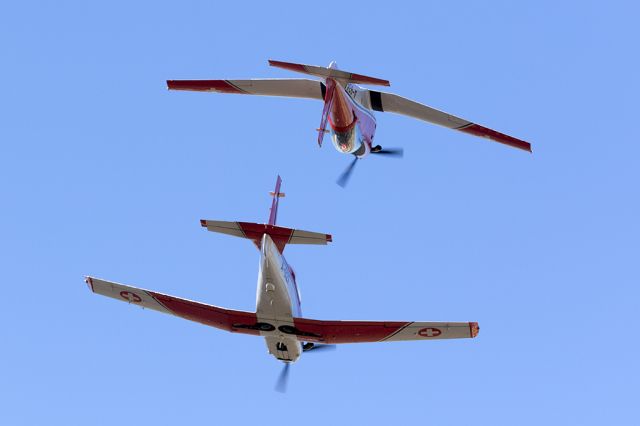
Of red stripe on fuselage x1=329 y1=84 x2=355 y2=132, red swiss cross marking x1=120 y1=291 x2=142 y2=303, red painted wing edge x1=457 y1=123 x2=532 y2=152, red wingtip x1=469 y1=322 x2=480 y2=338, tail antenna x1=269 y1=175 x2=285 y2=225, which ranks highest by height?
red painted wing edge x1=457 y1=123 x2=532 y2=152

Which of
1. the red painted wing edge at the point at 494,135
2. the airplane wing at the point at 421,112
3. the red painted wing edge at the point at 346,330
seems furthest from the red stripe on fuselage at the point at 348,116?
the red painted wing edge at the point at 346,330

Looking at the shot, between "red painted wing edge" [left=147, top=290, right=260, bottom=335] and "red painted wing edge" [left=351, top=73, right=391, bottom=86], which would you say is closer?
"red painted wing edge" [left=351, top=73, right=391, bottom=86]

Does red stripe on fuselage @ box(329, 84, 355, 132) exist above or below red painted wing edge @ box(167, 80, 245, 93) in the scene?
below

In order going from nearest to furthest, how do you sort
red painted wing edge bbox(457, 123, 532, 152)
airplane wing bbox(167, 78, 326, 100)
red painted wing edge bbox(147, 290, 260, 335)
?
red painted wing edge bbox(147, 290, 260, 335) → red painted wing edge bbox(457, 123, 532, 152) → airplane wing bbox(167, 78, 326, 100)

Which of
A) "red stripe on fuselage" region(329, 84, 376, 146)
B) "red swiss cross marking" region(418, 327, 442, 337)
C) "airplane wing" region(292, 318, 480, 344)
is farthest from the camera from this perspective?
"red stripe on fuselage" region(329, 84, 376, 146)

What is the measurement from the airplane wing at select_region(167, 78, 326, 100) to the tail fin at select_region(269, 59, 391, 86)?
625 cm

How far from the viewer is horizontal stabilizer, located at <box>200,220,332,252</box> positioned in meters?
35.0

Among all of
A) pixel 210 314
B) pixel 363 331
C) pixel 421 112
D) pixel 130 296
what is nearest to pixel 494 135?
pixel 421 112

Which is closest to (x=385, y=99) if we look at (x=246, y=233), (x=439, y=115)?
(x=439, y=115)

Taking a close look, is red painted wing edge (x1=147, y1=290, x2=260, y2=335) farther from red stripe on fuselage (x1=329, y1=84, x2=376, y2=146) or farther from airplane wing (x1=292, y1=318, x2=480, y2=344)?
red stripe on fuselage (x1=329, y1=84, x2=376, y2=146)

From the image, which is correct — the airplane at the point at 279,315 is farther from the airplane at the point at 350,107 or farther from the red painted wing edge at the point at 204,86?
the red painted wing edge at the point at 204,86

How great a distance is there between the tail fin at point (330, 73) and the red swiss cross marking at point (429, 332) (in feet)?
25.3

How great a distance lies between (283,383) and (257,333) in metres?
2.20

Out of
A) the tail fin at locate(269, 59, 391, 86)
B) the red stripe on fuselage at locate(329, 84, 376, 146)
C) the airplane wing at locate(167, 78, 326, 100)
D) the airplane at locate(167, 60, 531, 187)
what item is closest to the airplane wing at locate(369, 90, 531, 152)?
the airplane at locate(167, 60, 531, 187)
